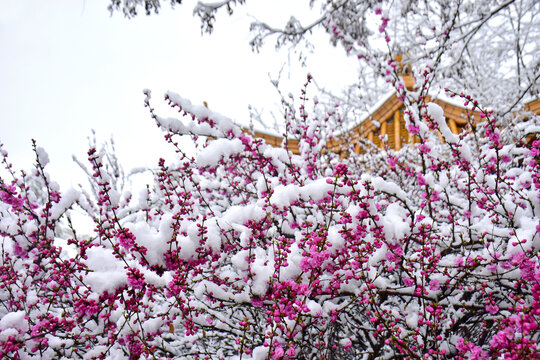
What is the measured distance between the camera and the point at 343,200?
9.17ft

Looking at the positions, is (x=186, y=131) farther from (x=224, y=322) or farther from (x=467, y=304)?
(x=467, y=304)

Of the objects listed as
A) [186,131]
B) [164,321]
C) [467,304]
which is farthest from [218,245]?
[467,304]

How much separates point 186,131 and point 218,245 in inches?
45.9

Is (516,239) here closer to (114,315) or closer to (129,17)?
(114,315)

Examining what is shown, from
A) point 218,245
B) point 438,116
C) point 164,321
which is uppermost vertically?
point 438,116

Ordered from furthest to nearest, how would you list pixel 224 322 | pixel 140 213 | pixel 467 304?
pixel 140 213
pixel 224 322
pixel 467 304

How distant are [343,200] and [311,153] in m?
1.12

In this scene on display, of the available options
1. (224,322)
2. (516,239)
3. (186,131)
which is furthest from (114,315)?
(516,239)

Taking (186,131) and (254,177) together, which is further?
(254,177)

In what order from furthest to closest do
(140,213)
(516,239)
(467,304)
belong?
(140,213) → (467,304) → (516,239)

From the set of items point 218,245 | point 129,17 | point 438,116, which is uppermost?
point 129,17

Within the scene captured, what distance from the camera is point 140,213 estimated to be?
4.16 m

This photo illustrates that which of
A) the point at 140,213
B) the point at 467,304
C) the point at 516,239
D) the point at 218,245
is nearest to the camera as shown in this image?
the point at 516,239

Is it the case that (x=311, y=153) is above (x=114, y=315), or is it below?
above
